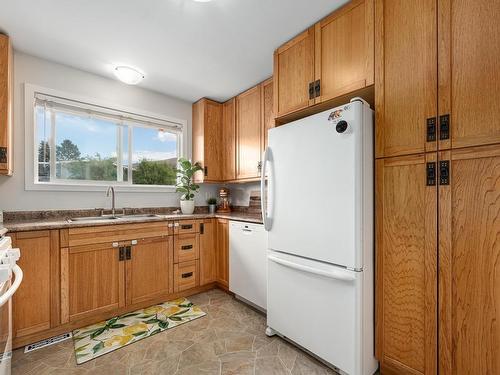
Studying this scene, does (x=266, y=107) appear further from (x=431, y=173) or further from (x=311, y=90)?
(x=431, y=173)

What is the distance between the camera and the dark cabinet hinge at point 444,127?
121cm

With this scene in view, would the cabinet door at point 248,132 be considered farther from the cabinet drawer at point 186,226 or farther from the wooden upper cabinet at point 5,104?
the wooden upper cabinet at point 5,104

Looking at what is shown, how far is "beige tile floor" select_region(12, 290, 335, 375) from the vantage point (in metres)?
1.56

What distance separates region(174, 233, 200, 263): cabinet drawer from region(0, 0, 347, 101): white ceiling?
5.81ft

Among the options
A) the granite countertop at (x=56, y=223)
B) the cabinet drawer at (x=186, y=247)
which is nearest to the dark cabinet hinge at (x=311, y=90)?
the granite countertop at (x=56, y=223)

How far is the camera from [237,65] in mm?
2426

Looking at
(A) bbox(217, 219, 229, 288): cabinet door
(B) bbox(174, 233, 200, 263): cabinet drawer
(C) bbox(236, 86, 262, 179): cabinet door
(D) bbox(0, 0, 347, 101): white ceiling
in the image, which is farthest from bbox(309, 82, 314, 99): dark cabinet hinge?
(B) bbox(174, 233, 200, 263): cabinet drawer

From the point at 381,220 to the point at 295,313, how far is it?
888 millimetres

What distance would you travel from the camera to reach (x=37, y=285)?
1.82m

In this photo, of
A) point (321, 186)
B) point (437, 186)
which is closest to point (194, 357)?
point (321, 186)

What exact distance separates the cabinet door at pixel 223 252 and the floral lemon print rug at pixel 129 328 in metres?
0.45

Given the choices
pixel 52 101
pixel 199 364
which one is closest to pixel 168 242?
pixel 199 364

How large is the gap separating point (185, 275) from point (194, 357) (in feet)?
3.41

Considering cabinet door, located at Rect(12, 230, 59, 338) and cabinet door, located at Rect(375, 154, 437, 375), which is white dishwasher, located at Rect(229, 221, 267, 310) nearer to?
cabinet door, located at Rect(375, 154, 437, 375)
